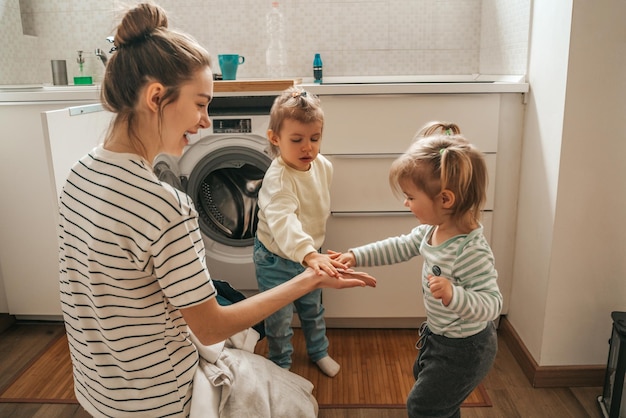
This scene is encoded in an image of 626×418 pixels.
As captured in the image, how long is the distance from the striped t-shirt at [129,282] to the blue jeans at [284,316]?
2.58ft

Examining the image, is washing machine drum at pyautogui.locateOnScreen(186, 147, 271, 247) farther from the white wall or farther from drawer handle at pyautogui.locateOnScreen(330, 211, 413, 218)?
the white wall

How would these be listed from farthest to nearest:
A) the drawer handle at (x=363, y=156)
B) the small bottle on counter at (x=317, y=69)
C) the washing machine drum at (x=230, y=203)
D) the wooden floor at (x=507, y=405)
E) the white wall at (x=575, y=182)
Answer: the small bottle on counter at (x=317, y=69) → the washing machine drum at (x=230, y=203) → the drawer handle at (x=363, y=156) → the wooden floor at (x=507, y=405) → the white wall at (x=575, y=182)

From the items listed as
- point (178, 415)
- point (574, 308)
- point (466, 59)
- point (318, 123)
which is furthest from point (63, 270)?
point (466, 59)

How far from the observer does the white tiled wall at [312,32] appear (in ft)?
9.07

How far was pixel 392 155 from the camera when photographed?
2.14 meters

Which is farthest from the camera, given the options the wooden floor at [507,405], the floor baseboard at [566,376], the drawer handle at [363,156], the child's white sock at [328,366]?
the drawer handle at [363,156]

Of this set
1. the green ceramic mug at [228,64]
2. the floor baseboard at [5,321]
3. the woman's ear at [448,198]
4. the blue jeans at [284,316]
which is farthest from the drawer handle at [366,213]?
the floor baseboard at [5,321]

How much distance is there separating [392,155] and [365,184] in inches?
6.0

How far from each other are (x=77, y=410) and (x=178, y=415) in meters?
0.94

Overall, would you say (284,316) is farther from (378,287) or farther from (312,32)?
(312,32)

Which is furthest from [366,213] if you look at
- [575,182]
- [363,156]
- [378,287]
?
[575,182]

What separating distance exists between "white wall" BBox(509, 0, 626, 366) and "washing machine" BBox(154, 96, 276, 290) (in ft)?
3.36

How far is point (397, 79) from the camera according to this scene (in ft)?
9.11

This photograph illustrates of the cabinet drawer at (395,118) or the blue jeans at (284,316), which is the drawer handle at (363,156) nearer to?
the cabinet drawer at (395,118)
